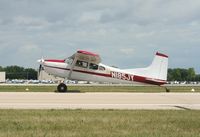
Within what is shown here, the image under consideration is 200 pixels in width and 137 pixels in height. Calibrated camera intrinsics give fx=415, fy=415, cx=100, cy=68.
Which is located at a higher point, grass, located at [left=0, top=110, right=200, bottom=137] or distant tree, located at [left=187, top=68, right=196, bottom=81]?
distant tree, located at [left=187, top=68, right=196, bottom=81]

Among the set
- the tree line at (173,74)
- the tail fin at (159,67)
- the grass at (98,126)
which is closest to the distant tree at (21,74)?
the tree line at (173,74)

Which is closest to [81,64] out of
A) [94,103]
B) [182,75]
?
[94,103]

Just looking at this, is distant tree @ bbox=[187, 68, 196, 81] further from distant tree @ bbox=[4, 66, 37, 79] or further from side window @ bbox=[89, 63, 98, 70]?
side window @ bbox=[89, 63, 98, 70]

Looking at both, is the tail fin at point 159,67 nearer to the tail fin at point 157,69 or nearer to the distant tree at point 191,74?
the tail fin at point 157,69

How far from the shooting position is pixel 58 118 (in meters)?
11.9

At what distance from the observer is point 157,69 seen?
34062 millimetres

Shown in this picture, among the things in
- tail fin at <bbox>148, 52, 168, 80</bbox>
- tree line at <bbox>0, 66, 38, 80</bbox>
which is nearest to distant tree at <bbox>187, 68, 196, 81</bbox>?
tree line at <bbox>0, 66, 38, 80</bbox>

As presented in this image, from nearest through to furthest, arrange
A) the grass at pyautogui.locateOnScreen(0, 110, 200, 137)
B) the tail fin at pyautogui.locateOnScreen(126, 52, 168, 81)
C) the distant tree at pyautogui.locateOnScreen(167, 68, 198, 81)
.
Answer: the grass at pyautogui.locateOnScreen(0, 110, 200, 137)
the tail fin at pyautogui.locateOnScreen(126, 52, 168, 81)
the distant tree at pyautogui.locateOnScreen(167, 68, 198, 81)

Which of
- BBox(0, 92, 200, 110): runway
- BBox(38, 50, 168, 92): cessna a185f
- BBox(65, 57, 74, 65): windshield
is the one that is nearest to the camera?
BBox(0, 92, 200, 110): runway

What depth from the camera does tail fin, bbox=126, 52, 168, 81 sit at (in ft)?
111

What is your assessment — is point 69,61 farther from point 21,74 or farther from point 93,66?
point 21,74

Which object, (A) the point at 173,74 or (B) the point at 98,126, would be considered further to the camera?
(A) the point at 173,74

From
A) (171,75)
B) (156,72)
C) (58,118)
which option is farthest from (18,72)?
(58,118)

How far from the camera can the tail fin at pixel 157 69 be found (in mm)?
33878
